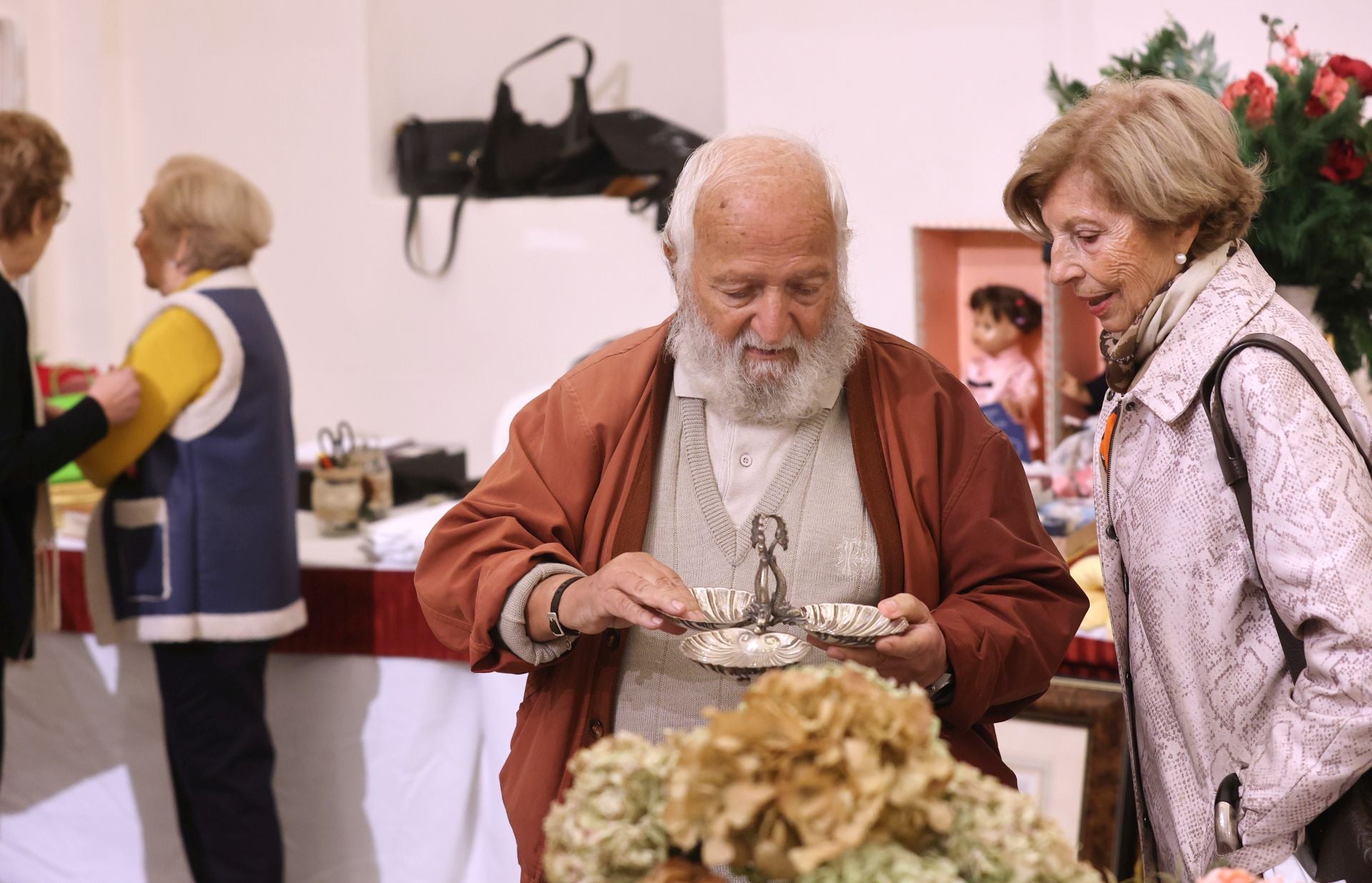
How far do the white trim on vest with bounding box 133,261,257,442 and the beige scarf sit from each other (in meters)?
2.19

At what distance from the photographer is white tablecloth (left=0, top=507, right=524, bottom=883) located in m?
3.41

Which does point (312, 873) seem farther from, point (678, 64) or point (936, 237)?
point (678, 64)

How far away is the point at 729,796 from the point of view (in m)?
1.02

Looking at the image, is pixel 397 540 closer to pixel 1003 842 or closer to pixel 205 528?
pixel 205 528

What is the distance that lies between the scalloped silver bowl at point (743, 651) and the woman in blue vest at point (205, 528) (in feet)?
6.36

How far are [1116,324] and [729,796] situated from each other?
111cm

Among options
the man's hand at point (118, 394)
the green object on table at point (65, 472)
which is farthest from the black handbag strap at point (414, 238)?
the man's hand at point (118, 394)

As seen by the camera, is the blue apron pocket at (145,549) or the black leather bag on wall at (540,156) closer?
the blue apron pocket at (145,549)

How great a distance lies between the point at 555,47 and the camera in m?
6.05

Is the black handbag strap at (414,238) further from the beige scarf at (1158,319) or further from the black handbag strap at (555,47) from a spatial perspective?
the beige scarf at (1158,319)

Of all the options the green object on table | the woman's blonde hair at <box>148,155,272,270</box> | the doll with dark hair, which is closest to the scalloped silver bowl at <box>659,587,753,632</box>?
the woman's blonde hair at <box>148,155,272,270</box>

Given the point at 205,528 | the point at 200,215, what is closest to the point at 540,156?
the point at 200,215

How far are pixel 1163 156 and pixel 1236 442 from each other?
15.2 inches

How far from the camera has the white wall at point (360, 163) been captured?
19.2 ft
